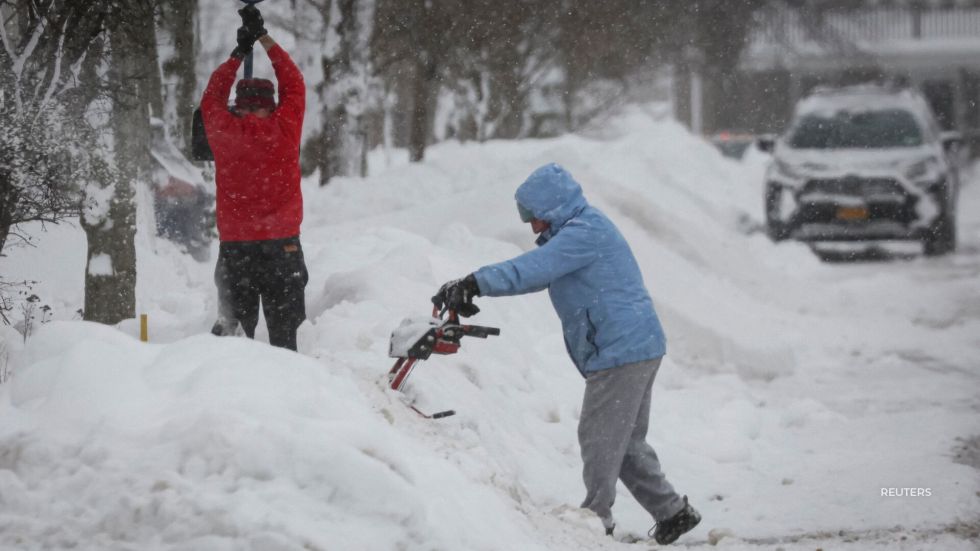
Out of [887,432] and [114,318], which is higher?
[114,318]

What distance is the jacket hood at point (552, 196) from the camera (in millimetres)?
5113

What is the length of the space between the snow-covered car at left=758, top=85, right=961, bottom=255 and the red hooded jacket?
398 inches

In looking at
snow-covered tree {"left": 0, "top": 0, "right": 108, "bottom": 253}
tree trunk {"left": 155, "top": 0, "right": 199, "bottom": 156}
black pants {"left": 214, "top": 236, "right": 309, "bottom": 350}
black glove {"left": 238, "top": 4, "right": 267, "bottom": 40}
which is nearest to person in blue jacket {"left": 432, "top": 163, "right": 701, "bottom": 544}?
black pants {"left": 214, "top": 236, "right": 309, "bottom": 350}

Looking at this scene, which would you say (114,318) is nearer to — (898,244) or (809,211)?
(809,211)

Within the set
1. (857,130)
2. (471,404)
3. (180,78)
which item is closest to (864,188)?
(857,130)

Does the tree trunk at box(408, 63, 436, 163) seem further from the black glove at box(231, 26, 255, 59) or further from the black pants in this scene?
the black pants

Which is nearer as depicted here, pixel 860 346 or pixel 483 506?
pixel 483 506

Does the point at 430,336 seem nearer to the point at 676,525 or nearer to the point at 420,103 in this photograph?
the point at 676,525

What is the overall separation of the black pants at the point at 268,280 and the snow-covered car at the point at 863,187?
10084 millimetres

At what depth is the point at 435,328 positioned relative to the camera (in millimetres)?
4793

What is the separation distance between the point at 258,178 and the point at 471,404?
1468 millimetres

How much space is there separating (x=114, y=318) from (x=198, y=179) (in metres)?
3.74

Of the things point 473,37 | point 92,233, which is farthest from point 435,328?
point 473,37

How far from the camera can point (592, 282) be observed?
16.7 feet
